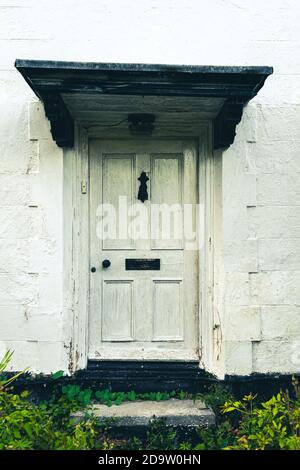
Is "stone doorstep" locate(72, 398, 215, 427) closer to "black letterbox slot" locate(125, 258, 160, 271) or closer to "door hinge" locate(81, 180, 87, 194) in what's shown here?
"black letterbox slot" locate(125, 258, 160, 271)

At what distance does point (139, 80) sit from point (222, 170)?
1209mm

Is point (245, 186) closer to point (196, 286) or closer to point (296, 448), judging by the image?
point (196, 286)

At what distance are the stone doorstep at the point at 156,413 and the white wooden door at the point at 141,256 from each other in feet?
1.77

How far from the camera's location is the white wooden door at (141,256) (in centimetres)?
434

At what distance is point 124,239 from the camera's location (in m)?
4.36

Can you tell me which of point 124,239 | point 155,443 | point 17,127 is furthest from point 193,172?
point 155,443

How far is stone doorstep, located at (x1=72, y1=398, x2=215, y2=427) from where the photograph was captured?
363 cm

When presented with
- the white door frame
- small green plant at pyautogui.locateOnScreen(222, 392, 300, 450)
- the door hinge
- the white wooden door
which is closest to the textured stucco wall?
the white door frame

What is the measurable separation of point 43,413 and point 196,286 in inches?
71.7

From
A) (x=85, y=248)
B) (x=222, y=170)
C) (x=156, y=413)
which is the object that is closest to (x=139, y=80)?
(x=222, y=170)

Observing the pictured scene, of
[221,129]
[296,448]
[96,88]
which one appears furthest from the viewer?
[221,129]

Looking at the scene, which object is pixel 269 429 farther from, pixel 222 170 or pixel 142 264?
pixel 222 170

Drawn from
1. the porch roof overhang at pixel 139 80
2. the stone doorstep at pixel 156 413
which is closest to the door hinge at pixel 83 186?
the porch roof overhang at pixel 139 80

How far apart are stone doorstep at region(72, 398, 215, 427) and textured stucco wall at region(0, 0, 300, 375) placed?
1.54ft
